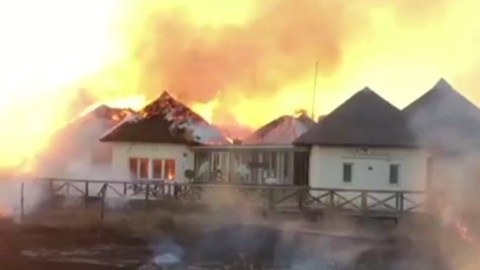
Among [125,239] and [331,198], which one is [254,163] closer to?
[331,198]

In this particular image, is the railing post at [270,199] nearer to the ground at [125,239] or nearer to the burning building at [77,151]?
the ground at [125,239]

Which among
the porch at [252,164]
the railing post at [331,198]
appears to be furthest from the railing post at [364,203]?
the porch at [252,164]

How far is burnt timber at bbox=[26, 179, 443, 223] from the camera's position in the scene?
29562mm

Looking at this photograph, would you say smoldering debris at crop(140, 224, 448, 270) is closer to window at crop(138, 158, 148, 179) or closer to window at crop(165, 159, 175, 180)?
window at crop(165, 159, 175, 180)

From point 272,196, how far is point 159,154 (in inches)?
421

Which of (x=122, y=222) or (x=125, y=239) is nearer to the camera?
(x=125, y=239)

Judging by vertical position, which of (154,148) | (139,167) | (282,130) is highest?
(282,130)

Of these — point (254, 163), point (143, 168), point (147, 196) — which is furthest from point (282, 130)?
point (147, 196)

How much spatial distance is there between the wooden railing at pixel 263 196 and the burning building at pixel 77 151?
6108 mm

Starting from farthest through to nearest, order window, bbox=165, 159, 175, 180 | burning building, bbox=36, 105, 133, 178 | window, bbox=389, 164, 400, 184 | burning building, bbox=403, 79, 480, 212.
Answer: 1. burning building, bbox=36, 105, 133, 178
2. window, bbox=165, 159, 175, 180
3. window, bbox=389, 164, 400, 184
4. burning building, bbox=403, 79, 480, 212

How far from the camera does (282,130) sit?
159 ft

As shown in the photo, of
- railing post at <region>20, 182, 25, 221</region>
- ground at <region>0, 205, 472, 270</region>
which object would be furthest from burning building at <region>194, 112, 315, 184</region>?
railing post at <region>20, 182, 25, 221</region>

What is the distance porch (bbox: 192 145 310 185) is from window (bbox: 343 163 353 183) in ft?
7.64

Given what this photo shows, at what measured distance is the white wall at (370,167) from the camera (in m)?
33.2
